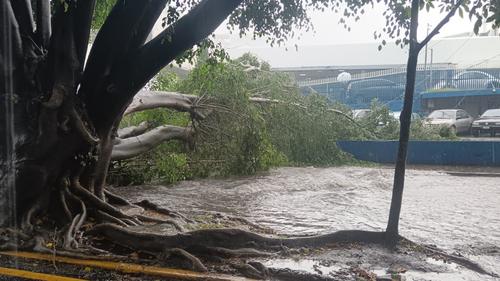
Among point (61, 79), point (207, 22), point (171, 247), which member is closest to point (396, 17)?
point (207, 22)

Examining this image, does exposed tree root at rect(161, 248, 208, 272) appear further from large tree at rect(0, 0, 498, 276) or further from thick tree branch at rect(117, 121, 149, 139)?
thick tree branch at rect(117, 121, 149, 139)

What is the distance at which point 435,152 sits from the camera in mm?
15820

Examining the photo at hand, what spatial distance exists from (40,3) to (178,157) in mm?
5708

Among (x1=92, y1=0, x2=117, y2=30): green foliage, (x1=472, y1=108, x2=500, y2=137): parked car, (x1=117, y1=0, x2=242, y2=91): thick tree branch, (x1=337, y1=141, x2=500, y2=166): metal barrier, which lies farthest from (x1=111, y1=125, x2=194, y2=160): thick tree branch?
(x1=472, y1=108, x2=500, y2=137): parked car

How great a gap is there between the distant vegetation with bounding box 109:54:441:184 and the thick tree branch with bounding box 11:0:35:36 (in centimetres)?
371

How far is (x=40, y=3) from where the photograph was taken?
247 inches

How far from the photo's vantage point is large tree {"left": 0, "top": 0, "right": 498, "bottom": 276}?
17.5 ft

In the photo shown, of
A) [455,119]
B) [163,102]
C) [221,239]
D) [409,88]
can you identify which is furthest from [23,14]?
[455,119]

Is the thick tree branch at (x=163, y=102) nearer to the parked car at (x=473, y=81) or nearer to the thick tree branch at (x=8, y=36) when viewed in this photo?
the thick tree branch at (x=8, y=36)

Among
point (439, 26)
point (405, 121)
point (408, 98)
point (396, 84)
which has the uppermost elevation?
point (396, 84)

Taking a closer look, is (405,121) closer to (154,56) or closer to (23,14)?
(154,56)

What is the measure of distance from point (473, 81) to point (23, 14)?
2501cm

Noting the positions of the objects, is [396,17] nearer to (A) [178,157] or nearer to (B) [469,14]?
(B) [469,14]

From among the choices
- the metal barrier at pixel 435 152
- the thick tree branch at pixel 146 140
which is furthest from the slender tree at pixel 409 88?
the metal barrier at pixel 435 152
